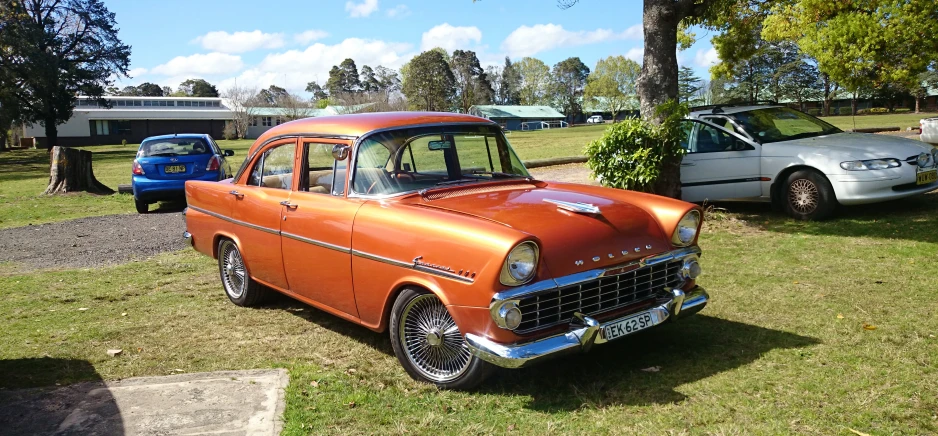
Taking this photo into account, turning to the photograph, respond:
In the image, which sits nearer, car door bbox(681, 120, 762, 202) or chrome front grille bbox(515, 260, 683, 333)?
chrome front grille bbox(515, 260, 683, 333)

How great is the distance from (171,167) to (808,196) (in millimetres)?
10700

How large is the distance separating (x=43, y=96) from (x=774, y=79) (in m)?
67.0

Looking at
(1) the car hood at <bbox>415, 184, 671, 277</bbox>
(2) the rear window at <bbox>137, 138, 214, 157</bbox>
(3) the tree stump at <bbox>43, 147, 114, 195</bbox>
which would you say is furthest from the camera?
(3) the tree stump at <bbox>43, 147, 114, 195</bbox>

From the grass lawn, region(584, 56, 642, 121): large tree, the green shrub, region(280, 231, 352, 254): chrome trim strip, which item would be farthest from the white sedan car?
region(584, 56, 642, 121): large tree

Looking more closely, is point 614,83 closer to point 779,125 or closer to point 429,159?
point 779,125

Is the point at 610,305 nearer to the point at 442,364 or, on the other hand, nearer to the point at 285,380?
the point at 442,364

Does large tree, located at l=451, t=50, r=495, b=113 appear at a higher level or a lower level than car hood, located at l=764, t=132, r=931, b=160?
higher

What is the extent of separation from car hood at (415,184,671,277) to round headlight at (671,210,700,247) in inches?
3.9

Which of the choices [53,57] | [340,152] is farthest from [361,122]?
[53,57]

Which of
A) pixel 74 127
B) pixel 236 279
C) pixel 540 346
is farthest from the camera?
pixel 74 127

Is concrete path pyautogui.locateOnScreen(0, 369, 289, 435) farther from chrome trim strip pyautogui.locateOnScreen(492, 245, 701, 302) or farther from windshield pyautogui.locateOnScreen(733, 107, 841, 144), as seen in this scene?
windshield pyautogui.locateOnScreen(733, 107, 841, 144)

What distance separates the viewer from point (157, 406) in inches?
164

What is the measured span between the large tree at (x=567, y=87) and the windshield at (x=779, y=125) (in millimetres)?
107720

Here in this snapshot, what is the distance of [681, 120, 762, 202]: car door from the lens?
976 cm
